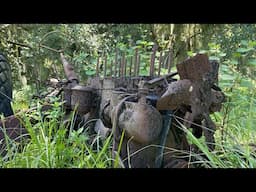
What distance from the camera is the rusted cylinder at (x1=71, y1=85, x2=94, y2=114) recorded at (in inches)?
74.3

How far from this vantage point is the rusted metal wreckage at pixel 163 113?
48.2 inches

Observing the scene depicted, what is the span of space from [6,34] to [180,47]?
2487 millimetres

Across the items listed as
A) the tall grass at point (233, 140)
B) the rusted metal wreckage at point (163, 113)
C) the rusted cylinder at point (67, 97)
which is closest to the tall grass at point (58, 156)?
the rusted metal wreckage at point (163, 113)

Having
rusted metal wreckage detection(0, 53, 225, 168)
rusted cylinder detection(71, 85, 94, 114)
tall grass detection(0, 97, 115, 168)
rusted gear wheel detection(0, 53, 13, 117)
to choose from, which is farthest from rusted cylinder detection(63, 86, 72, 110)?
rusted gear wheel detection(0, 53, 13, 117)

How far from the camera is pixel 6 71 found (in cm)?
272

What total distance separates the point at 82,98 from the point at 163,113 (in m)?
0.65

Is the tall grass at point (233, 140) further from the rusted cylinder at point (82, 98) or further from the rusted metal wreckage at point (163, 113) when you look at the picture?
the rusted cylinder at point (82, 98)

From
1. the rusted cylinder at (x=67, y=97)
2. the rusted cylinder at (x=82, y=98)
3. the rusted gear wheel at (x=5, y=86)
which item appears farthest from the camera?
the rusted gear wheel at (x=5, y=86)

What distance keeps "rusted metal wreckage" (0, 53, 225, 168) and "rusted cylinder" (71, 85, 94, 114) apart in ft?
0.62

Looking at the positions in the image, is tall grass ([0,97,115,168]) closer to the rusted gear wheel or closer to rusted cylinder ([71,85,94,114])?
rusted cylinder ([71,85,94,114])

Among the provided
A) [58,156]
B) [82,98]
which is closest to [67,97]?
[82,98]

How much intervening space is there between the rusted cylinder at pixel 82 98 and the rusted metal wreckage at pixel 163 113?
19 cm

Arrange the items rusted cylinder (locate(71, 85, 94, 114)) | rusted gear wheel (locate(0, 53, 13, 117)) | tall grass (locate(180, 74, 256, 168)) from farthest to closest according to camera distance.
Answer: rusted gear wheel (locate(0, 53, 13, 117)) → rusted cylinder (locate(71, 85, 94, 114)) → tall grass (locate(180, 74, 256, 168))

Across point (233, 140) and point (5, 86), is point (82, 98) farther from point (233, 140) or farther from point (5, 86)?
point (5, 86)
